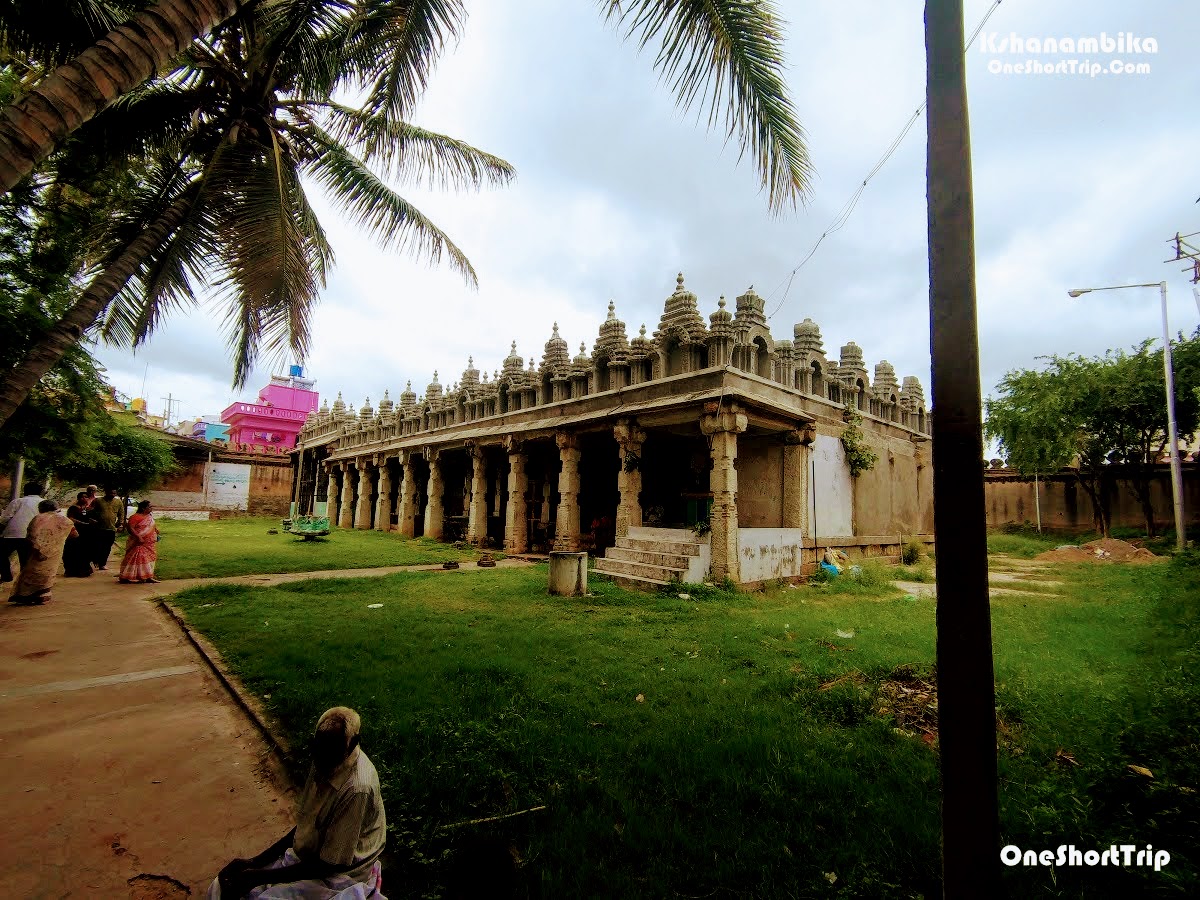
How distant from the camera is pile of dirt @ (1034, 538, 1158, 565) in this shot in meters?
16.7

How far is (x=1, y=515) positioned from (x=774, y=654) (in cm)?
1234

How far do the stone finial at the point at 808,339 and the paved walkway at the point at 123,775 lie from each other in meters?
12.8

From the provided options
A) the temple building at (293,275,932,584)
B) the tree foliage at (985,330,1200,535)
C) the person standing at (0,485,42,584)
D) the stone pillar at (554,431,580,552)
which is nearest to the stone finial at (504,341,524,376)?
the temple building at (293,275,932,584)

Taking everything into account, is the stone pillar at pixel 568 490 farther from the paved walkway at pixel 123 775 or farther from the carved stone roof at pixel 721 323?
the paved walkway at pixel 123 775

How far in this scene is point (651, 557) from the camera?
35.6 feet

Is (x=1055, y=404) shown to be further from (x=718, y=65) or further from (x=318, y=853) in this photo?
(x=318, y=853)

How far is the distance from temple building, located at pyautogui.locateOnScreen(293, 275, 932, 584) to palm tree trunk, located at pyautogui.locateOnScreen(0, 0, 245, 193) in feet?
27.9

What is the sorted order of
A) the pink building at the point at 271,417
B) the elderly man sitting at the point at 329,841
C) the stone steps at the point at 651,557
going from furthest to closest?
1. the pink building at the point at 271,417
2. the stone steps at the point at 651,557
3. the elderly man sitting at the point at 329,841

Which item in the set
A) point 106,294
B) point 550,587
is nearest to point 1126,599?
point 550,587

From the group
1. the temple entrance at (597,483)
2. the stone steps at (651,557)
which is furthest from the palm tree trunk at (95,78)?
the temple entrance at (597,483)

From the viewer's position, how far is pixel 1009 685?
479 centimetres

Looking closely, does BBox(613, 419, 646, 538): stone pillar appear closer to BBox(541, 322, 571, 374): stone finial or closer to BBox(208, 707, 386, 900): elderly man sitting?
BBox(541, 322, 571, 374): stone finial

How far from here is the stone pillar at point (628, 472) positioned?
1215 centimetres

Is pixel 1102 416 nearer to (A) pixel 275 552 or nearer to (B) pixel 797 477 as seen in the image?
(B) pixel 797 477
